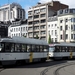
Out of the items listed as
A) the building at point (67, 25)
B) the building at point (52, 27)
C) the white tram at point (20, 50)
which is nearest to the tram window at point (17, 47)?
the white tram at point (20, 50)

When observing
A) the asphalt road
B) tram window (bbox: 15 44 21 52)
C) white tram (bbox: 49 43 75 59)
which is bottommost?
the asphalt road

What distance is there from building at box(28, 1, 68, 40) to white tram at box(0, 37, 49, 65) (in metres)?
65.9

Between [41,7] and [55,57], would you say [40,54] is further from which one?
[41,7]

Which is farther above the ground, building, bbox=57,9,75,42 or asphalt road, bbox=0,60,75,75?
building, bbox=57,9,75,42

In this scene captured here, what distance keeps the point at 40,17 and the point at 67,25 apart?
20.3 m

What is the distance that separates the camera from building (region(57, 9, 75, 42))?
76.9 m

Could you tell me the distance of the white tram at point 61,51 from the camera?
30.5 meters

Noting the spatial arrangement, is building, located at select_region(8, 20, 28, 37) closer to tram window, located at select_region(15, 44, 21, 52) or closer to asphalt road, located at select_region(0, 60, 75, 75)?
tram window, located at select_region(15, 44, 21, 52)

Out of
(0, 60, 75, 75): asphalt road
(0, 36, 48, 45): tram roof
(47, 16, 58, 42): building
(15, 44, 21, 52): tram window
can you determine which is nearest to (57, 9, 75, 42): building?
(47, 16, 58, 42): building

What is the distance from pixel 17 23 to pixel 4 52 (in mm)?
89221

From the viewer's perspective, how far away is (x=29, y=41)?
74.4 ft

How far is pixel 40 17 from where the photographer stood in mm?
95438

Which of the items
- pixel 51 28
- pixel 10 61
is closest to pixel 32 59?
pixel 10 61

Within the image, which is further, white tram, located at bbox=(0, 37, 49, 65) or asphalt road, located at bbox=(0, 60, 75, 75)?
white tram, located at bbox=(0, 37, 49, 65)
